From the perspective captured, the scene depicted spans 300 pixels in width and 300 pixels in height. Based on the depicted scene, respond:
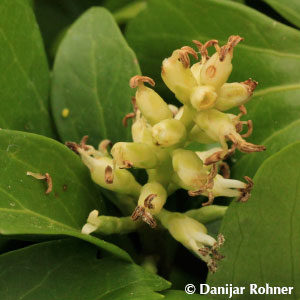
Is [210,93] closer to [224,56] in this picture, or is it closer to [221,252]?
[224,56]

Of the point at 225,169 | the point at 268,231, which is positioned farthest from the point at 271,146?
the point at 268,231

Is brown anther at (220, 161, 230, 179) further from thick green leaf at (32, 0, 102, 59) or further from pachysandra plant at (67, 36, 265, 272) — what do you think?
thick green leaf at (32, 0, 102, 59)

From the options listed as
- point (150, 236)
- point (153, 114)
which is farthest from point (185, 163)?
point (150, 236)

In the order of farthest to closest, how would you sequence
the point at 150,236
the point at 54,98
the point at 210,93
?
1. the point at 54,98
2. the point at 150,236
3. the point at 210,93

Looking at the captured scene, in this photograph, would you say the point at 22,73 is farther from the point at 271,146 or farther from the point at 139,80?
the point at 271,146

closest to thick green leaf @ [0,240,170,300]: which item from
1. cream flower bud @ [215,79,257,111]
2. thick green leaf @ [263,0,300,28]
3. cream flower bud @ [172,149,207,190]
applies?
cream flower bud @ [172,149,207,190]

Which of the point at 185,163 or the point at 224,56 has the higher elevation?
the point at 224,56

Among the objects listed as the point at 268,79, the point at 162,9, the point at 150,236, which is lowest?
the point at 150,236

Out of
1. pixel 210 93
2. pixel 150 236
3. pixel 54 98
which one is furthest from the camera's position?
pixel 54 98
